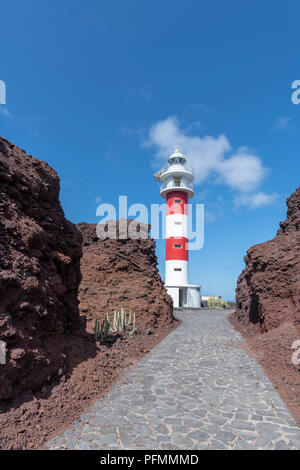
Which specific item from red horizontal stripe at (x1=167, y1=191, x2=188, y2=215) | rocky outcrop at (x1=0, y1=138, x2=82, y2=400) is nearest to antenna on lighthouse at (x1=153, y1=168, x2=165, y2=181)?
red horizontal stripe at (x1=167, y1=191, x2=188, y2=215)

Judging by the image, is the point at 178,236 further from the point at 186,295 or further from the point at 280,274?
the point at 280,274

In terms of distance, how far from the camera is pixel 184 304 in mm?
31188

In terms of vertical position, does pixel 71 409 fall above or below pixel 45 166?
below

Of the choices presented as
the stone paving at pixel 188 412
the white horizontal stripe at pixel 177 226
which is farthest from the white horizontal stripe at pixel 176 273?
the stone paving at pixel 188 412

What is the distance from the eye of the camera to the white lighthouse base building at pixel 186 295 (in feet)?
98.7

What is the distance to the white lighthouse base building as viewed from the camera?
98.7 feet

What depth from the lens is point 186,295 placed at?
31.1 metres

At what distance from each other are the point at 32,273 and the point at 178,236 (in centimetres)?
2618

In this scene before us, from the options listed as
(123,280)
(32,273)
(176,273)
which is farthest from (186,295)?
(32,273)

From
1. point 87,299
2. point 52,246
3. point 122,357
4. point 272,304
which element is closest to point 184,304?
point 87,299

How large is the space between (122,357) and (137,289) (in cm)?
752

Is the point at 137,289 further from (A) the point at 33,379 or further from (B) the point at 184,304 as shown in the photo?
(B) the point at 184,304

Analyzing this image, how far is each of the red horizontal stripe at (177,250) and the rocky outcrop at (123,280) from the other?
10775 millimetres
